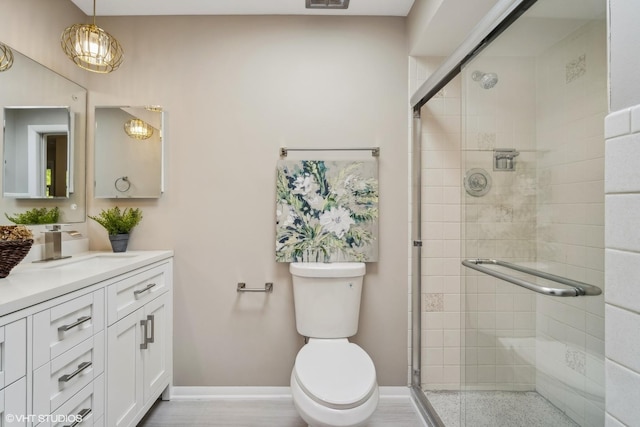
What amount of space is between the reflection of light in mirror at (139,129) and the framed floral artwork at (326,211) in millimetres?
824

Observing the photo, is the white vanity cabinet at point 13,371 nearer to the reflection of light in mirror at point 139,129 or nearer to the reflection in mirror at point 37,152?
the reflection in mirror at point 37,152

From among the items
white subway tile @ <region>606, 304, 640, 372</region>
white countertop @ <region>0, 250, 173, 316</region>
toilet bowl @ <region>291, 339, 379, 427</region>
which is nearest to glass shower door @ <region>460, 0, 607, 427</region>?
white subway tile @ <region>606, 304, 640, 372</region>

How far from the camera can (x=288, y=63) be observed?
6.73ft

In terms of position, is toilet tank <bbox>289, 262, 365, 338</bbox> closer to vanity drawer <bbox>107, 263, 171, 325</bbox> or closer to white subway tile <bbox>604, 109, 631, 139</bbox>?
vanity drawer <bbox>107, 263, 171, 325</bbox>

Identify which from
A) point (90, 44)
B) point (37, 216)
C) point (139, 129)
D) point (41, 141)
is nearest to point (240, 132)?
point (139, 129)

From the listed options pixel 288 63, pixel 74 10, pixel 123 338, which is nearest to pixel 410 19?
pixel 288 63

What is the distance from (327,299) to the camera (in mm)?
1872

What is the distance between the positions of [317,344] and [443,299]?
2.69ft

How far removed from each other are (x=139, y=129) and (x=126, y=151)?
0.51 ft

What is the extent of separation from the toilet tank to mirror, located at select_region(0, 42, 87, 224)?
52.6 inches

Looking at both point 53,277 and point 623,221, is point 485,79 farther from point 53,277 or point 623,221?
point 53,277

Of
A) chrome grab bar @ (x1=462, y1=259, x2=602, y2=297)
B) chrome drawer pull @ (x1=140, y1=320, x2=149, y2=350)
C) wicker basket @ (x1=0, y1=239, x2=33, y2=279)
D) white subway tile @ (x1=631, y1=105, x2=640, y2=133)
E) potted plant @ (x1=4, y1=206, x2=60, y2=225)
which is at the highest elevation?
white subway tile @ (x1=631, y1=105, x2=640, y2=133)

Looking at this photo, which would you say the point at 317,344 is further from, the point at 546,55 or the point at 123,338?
the point at 546,55

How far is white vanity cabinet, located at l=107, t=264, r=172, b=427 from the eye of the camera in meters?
1.42
